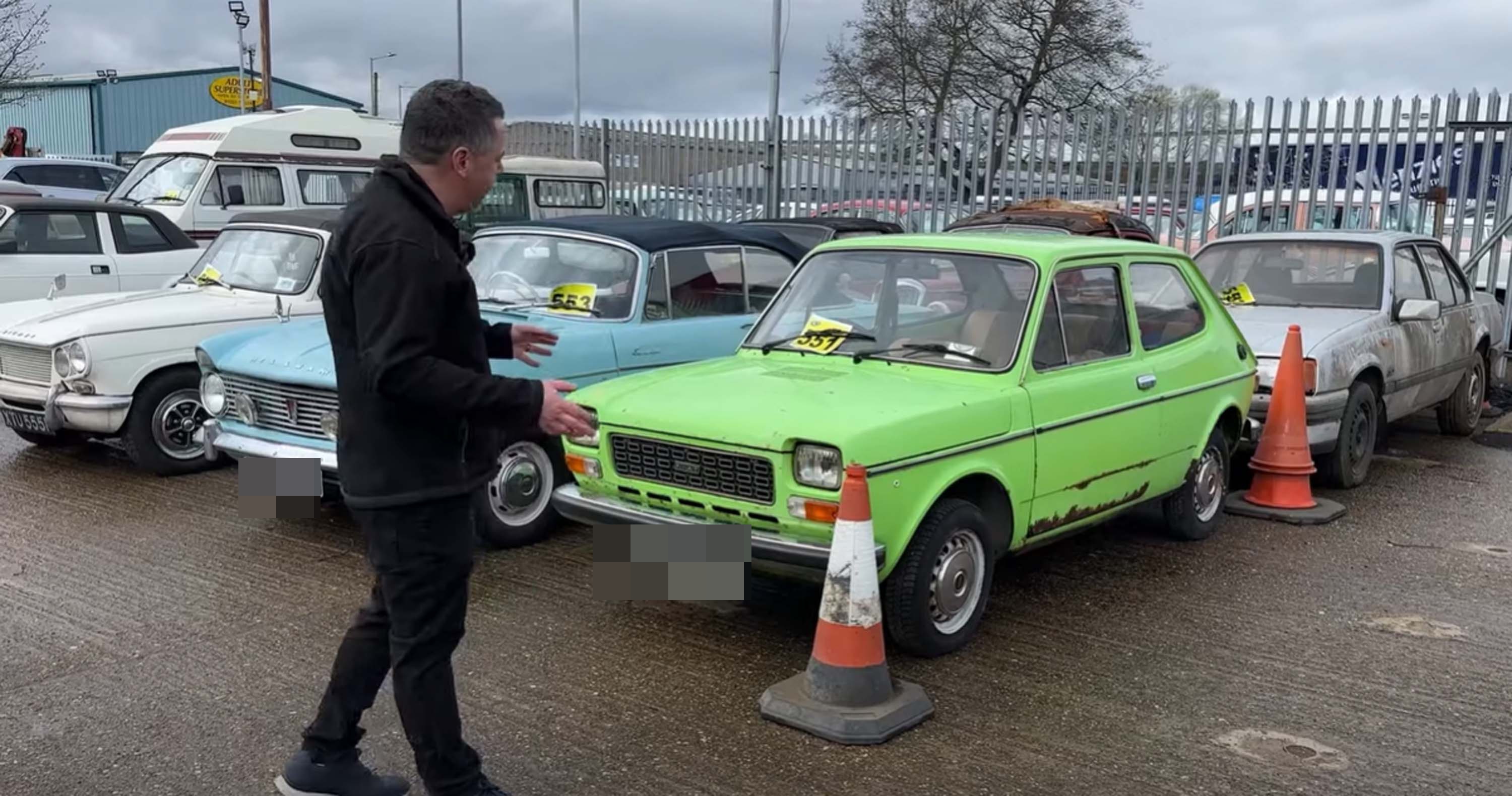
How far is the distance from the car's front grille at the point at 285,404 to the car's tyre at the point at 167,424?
3.92 feet

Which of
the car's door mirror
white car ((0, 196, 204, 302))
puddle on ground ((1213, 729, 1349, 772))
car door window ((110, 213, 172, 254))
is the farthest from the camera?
car door window ((110, 213, 172, 254))

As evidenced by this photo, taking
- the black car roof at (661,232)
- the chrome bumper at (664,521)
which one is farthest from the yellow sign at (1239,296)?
the chrome bumper at (664,521)

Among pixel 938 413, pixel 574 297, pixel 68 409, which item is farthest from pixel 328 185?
pixel 938 413

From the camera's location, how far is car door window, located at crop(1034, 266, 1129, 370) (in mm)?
5277

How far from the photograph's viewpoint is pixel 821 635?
421cm

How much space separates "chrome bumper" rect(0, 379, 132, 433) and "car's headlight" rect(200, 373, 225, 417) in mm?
989

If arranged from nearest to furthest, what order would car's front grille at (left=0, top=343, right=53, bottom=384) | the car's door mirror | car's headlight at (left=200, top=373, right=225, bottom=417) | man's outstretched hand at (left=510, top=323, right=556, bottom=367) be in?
man's outstretched hand at (left=510, top=323, right=556, bottom=367)
car's headlight at (left=200, top=373, right=225, bottom=417)
car's front grille at (left=0, top=343, right=53, bottom=384)
the car's door mirror

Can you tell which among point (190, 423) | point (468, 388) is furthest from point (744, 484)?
point (190, 423)

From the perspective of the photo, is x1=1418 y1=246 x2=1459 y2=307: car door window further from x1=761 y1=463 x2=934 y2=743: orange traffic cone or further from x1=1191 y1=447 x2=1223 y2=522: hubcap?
x1=761 y1=463 x2=934 y2=743: orange traffic cone

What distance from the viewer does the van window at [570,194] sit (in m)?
16.4

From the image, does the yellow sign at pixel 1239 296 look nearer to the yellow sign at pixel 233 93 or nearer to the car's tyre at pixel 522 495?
the car's tyre at pixel 522 495

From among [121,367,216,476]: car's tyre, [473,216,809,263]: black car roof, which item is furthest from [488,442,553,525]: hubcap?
[121,367,216,476]: car's tyre

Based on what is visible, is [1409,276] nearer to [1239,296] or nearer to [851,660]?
[1239,296]

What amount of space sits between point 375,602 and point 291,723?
44.1 inches
